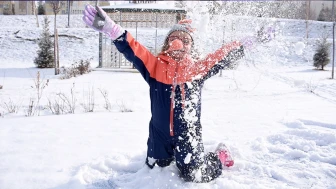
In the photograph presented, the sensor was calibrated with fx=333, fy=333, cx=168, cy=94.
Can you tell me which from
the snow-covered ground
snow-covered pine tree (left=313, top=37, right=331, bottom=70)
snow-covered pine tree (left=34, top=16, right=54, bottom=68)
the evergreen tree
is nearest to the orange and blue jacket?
the snow-covered ground

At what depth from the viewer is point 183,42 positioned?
7.56 ft

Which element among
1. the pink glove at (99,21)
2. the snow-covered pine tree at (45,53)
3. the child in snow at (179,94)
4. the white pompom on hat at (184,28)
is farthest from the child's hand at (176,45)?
the snow-covered pine tree at (45,53)

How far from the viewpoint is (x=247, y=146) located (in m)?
3.08

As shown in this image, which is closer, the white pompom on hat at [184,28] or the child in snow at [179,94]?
the child in snow at [179,94]

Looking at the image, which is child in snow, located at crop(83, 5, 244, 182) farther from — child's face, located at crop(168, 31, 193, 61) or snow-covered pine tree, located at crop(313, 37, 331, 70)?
snow-covered pine tree, located at crop(313, 37, 331, 70)

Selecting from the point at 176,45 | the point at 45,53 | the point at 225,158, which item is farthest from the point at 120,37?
the point at 45,53

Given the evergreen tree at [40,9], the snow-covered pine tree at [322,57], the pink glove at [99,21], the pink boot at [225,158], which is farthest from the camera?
the evergreen tree at [40,9]

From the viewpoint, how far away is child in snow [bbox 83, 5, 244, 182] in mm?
2215

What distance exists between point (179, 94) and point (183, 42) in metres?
0.37

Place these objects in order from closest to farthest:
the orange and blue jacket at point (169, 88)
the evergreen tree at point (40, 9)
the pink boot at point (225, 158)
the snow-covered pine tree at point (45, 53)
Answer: the orange and blue jacket at point (169, 88) < the pink boot at point (225, 158) < the snow-covered pine tree at point (45, 53) < the evergreen tree at point (40, 9)

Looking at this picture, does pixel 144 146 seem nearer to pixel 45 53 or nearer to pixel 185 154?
pixel 185 154

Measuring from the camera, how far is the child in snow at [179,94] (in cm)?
221

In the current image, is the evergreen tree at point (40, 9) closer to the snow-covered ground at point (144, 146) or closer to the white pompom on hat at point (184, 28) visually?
the snow-covered ground at point (144, 146)

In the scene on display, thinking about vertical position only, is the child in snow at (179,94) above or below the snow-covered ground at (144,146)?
above
